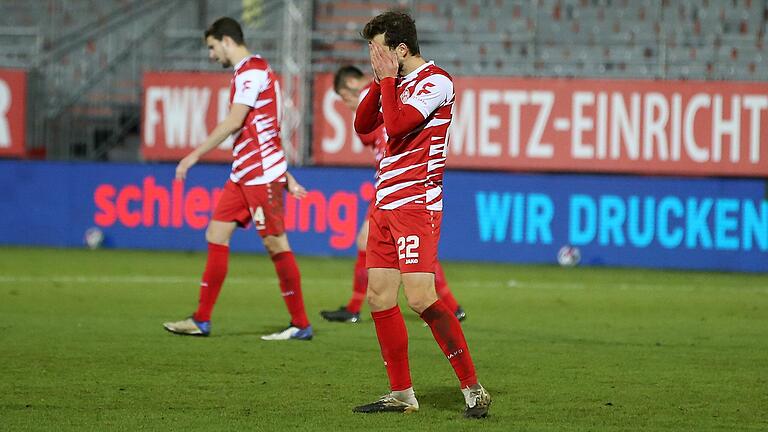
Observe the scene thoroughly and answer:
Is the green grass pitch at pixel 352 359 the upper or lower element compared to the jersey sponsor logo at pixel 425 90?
lower

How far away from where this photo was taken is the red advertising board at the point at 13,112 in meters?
19.1

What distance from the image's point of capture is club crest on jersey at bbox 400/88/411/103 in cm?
597

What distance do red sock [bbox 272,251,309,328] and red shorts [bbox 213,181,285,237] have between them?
216 millimetres

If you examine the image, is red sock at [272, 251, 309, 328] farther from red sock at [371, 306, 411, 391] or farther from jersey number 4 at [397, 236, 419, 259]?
jersey number 4 at [397, 236, 419, 259]

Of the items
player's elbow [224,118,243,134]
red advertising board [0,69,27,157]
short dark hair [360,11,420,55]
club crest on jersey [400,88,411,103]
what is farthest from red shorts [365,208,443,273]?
red advertising board [0,69,27,157]

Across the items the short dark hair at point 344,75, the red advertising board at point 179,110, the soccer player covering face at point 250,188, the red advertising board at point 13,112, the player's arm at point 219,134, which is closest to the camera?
the player's arm at point 219,134

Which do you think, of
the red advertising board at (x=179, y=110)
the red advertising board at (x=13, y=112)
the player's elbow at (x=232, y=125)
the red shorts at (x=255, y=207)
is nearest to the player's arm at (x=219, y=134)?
the player's elbow at (x=232, y=125)

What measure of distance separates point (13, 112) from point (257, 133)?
11075 millimetres

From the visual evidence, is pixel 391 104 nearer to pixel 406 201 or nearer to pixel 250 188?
pixel 406 201

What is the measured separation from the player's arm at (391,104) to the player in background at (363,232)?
4094 mm

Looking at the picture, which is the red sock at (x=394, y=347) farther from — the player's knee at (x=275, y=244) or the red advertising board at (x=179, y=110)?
the red advertising board at (x=179, y=110)

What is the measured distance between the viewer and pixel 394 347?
20.4ft

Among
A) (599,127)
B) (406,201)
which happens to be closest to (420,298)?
(406,201)

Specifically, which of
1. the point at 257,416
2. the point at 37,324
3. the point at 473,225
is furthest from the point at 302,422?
the point at 473,225
